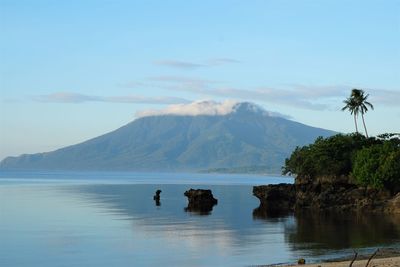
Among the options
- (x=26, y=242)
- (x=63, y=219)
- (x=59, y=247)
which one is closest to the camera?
(x=59, y=247)

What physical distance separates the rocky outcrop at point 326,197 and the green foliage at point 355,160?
1601 mm

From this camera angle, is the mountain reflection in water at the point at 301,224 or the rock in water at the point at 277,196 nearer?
the mountain reflection in water at the point at 301,224

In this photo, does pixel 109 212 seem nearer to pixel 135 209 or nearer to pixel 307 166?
pixel 135 209

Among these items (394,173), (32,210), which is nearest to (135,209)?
(32,210)

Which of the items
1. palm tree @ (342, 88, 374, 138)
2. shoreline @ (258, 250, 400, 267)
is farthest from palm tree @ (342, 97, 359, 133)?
shoreline @ (258, 250, 400, 267)

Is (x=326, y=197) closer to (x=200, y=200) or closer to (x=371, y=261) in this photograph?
(x=200, y=200)

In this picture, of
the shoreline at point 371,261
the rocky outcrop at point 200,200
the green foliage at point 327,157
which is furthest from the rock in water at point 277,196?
the shoreline at point 371,261

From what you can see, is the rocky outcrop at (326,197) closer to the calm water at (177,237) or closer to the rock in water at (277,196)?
the rock in water at (277,196)

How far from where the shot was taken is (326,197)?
110 metres

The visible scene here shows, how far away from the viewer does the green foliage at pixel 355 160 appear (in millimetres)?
102256

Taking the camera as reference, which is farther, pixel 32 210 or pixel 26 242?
pixel 32 210

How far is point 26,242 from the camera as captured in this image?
6738 centimetres

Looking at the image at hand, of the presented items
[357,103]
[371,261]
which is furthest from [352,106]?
[371,261]

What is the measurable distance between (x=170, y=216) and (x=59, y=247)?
41.7 meters
